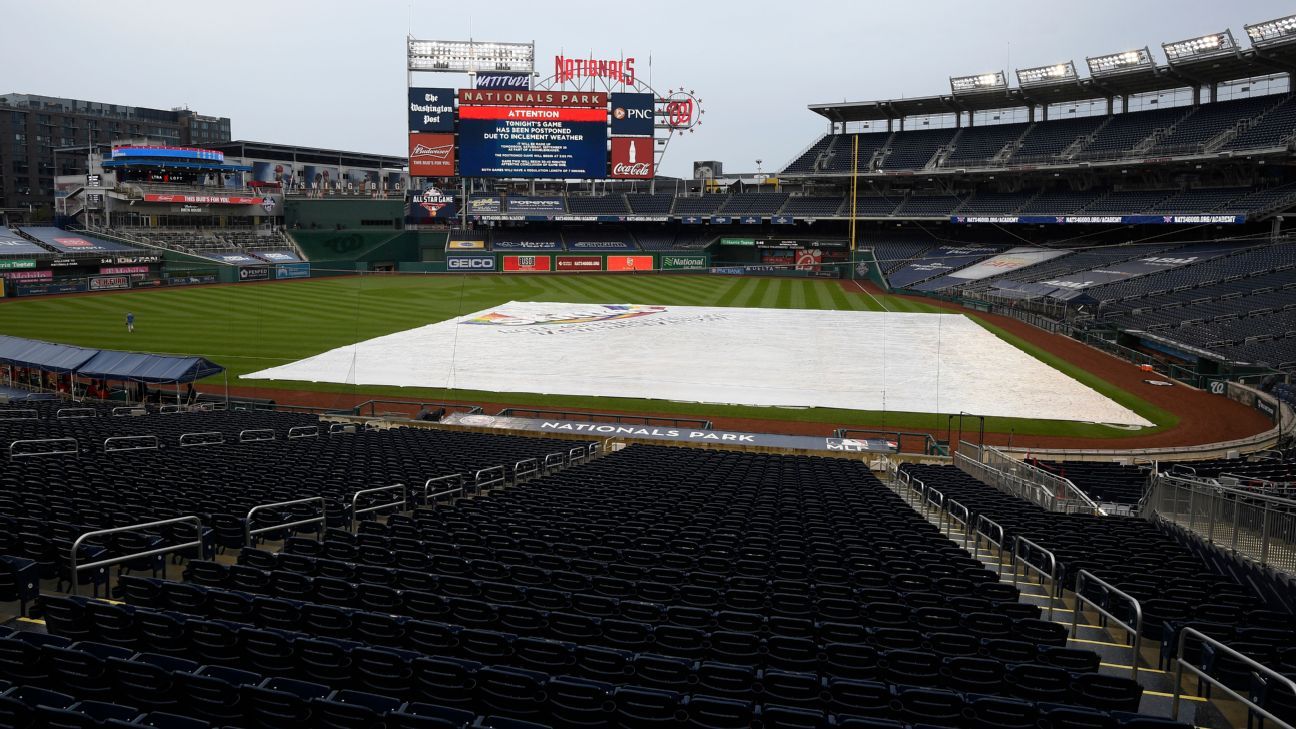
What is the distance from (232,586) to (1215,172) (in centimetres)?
7677

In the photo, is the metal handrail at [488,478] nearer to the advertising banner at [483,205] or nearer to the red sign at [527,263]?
the red sign at [527,263]

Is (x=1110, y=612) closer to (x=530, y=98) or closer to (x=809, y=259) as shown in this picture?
(x=530, y=98)

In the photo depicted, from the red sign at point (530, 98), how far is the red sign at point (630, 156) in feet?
13.7

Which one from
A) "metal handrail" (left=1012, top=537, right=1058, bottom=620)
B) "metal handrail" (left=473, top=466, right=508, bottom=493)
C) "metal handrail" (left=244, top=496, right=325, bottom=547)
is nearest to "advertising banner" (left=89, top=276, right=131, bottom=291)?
"metal handrail" (left=473, top=466, right=508, bottom=493)

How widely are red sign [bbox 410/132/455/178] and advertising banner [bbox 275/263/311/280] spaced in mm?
14229

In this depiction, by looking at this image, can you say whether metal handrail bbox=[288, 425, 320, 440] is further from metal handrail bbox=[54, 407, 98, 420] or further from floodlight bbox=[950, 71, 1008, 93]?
floodlight bbox=[950, 71, 1008, 93]

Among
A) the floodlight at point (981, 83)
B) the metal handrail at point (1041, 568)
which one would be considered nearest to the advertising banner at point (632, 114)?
the floodlight at point (981, 83)

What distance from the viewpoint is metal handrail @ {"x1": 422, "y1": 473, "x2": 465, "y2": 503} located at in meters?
14.0

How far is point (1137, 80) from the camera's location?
67.1m

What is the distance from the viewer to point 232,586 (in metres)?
8.23

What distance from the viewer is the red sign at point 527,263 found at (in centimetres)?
→ 8838

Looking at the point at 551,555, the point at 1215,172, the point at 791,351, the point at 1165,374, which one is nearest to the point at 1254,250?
the point at 1215,172

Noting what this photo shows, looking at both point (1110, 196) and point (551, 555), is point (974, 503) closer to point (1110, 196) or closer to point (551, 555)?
point (551, 555)

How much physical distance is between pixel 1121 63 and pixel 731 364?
49320 mm
